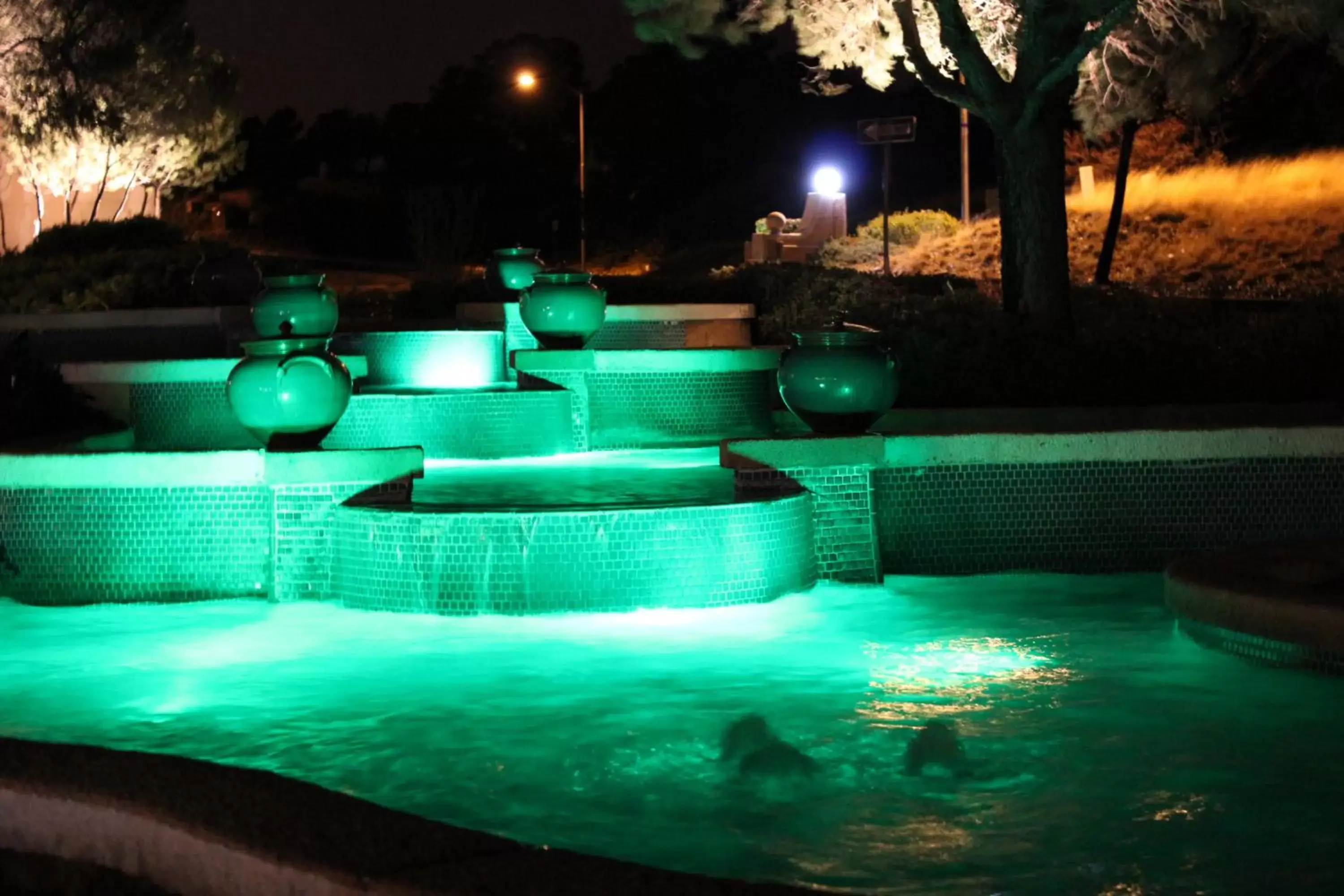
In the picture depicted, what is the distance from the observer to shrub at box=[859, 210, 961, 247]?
1109 inches

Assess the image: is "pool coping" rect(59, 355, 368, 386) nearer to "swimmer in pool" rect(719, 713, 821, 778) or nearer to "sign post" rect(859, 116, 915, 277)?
"swimmer in pool" rect(719, 713, 821, 778)

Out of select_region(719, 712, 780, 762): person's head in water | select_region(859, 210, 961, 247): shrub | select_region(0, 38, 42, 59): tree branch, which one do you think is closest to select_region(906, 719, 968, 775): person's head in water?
select_region(719, 712, 780, 762): person's head in water

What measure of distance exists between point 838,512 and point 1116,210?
609 inches

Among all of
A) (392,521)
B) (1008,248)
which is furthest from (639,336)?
(392,521)

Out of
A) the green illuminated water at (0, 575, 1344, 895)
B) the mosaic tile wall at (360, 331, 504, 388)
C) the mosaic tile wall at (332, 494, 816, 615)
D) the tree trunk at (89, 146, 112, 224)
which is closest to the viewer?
the green illuminated water at (0, 575, 1344, 895)

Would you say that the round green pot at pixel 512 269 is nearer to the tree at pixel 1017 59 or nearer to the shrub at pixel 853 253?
the tree at pixel 1017 59

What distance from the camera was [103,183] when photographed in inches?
Answer: 1251

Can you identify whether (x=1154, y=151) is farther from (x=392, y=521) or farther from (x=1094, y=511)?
(x=392, y=521)

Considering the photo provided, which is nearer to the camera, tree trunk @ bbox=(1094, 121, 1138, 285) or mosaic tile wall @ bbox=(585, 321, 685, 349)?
mosaic tile wall @ bbox=(585, 321, 685, 349)

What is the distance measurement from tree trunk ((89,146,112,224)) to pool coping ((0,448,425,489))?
22.9 m

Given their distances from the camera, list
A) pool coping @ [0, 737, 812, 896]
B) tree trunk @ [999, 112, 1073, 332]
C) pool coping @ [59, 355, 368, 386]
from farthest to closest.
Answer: tree trunk @ [999, 112, 1073, 332], pool coping @ [59, 355, 368, 386], pool coping @ [0, 737, 812, 896]

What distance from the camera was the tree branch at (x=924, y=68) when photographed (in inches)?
624

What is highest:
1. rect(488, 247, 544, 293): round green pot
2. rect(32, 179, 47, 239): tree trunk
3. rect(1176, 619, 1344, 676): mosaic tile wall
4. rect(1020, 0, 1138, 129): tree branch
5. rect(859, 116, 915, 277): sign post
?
rect(32, 179, 47, 239): tree trunk

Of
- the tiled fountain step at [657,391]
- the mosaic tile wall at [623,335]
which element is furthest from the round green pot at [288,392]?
the mosaic tile wall at [623,335]
